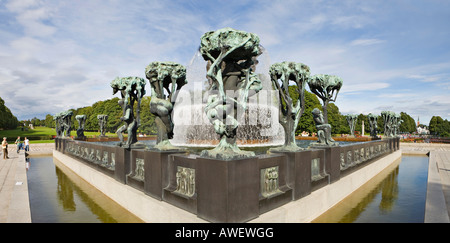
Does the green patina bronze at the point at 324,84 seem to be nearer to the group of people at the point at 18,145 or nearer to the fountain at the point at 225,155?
the fountain at the point at 225,155

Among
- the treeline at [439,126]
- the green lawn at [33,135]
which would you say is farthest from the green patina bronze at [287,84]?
the treeline at [439,126]

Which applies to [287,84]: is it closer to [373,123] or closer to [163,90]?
[163,90]

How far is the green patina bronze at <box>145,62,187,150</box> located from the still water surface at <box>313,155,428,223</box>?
4580 millimetres

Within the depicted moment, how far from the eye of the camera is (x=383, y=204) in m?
7.50

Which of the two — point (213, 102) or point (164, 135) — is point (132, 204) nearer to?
point (164, 135)

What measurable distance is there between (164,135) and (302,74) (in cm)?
435

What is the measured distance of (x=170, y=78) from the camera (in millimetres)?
7578

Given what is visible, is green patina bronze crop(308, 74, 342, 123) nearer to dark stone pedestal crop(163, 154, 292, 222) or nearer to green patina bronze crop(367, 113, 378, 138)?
dark stone pedestal crop(163, 154, 292, 222)

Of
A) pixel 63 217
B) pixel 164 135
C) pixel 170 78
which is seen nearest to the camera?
pixel 63 217

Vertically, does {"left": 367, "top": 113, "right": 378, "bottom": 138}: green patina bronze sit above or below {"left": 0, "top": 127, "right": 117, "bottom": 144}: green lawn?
above

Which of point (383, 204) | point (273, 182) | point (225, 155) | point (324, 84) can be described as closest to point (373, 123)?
point (324, 84)

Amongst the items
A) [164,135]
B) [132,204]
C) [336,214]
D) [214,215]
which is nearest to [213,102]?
[214,215]

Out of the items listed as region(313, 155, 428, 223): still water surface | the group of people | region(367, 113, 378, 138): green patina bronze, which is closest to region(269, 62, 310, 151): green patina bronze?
region(313, 155, 428, 223): still water surface

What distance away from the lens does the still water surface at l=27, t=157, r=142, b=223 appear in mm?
6262
